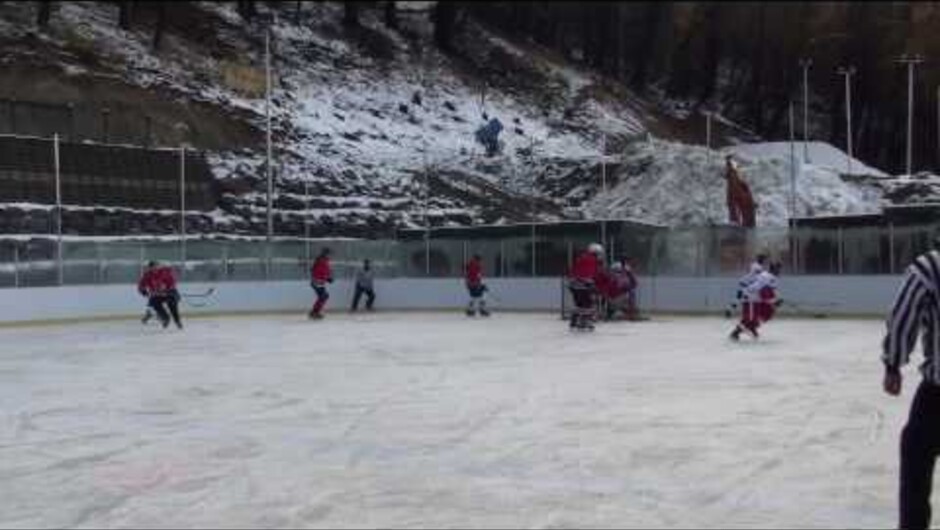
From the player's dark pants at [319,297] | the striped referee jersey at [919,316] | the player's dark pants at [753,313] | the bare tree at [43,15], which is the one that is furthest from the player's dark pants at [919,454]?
the bare tree at [43,15]

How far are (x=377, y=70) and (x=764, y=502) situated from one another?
6123 cm

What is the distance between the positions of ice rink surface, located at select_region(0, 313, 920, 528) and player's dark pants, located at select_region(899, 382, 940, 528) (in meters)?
0.70

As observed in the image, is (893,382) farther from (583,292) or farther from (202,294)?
(202,294)

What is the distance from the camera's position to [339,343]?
795 inches

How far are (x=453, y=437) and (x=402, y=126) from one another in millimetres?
50173

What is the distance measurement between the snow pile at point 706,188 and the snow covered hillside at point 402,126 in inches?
3.0

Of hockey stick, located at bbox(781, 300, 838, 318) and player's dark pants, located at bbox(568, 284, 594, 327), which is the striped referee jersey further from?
hockey stick, located at bbox(781, 300, 838, 318)

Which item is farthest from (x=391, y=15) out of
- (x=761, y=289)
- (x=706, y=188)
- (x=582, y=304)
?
(x=761, y=289)

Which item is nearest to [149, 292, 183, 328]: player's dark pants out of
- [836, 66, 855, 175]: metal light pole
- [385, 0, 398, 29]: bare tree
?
[836, 66, 855, 175]: metal light pole

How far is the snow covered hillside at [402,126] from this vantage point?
150ft

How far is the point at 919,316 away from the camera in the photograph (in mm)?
5215

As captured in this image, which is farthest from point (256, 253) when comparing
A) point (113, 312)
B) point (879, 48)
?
point (879, 48)

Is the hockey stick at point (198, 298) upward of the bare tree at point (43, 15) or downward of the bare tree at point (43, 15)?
downward

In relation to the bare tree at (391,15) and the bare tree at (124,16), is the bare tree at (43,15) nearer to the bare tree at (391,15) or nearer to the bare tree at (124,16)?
the bare tree at (124,16)
